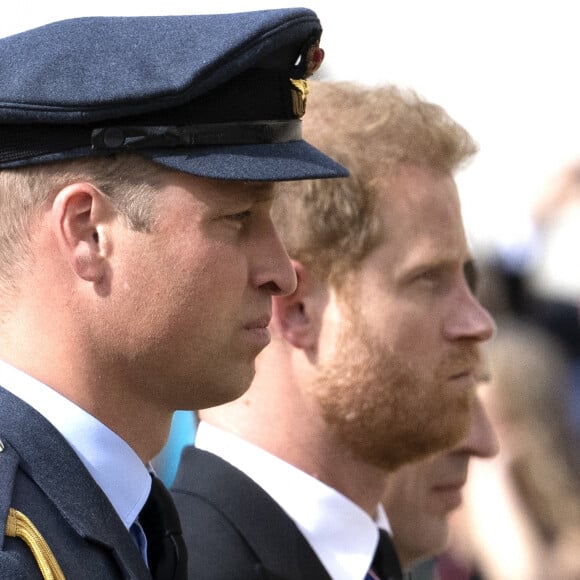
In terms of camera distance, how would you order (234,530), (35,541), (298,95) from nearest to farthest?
(35,541)
(298,95)
(234,530)

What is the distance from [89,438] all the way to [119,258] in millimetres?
292

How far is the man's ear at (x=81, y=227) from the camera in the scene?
2.47 meters

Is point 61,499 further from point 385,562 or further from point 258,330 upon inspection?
point 385,562

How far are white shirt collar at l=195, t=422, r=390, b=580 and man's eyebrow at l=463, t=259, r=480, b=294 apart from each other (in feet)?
2.41

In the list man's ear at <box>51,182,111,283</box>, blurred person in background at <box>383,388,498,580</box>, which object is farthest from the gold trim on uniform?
blurred person in background at <box>383,388,498,580</box>

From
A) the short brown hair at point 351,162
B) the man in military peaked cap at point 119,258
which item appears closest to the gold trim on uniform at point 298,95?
the man in military peaked cap at point 119,258

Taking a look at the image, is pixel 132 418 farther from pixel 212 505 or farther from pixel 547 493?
pixel 547 493

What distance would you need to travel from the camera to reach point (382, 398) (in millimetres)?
3428

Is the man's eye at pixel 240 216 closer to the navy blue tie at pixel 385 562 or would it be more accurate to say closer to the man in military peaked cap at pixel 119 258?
the man in military peaked cap at pixel 119 258

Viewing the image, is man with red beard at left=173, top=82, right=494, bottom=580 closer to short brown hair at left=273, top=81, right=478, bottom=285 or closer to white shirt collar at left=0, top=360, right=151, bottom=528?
short brown hair at left=273, top=81, right=478, bottom=285

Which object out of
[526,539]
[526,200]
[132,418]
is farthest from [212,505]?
[526,200]

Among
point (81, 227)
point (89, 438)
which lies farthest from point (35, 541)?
point (81, 227)

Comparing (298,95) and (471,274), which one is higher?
(298,95)

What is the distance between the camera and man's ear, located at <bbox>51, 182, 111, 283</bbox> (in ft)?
8.11
